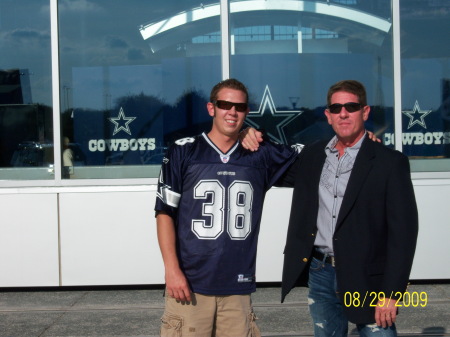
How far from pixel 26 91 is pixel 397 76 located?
386cm

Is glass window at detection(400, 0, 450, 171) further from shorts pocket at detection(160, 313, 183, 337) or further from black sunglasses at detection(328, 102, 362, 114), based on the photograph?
shorts pocket at detection(160, 313, 183, 337)

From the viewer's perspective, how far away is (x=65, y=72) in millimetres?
7004

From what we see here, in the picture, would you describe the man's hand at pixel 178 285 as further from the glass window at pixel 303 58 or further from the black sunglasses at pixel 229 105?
the glass window at pixel 303 58

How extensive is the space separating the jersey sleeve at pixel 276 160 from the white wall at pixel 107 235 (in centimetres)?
333

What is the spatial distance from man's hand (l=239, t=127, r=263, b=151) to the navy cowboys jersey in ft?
0.34

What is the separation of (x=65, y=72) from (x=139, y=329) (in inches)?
118

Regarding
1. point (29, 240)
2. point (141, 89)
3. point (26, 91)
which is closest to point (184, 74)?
point (141, 89)

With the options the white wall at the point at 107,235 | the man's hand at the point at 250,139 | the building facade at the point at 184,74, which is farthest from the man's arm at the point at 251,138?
the building facade at the point at 184,74

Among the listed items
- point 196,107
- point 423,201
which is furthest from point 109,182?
point 423,201

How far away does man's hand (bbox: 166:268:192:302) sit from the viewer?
3107mm

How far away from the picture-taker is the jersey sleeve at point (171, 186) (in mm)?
3180

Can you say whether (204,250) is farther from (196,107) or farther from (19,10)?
(19,10)
